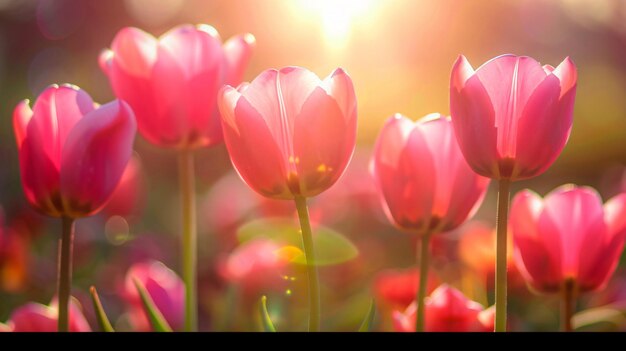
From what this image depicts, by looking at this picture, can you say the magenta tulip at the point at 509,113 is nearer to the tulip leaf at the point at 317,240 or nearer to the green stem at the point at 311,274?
the green stem at the point at 311,274

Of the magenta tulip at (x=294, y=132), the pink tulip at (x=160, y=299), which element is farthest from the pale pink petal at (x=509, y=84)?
the pink tulip at (x=160, y=299)

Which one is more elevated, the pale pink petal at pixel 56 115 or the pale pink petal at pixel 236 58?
the pale pink petal at pixel 236 58

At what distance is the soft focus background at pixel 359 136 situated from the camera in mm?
1329

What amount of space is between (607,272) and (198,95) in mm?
413

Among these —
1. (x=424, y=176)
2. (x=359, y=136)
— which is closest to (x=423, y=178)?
(x=424, y=176)

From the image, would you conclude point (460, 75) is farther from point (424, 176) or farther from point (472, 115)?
point (424, 176)

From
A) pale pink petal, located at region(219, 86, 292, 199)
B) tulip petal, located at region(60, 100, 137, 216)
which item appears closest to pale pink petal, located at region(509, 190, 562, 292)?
pale pink petal, located at region(219, 86, 292, 199)

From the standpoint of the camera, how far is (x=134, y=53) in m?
0.77

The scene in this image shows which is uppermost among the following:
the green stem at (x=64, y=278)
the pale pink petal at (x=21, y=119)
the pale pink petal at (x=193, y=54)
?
the pale pink petal at (x=193, y=54)

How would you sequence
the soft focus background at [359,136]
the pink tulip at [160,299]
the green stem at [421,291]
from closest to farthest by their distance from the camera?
the green stem at [421,291] < the pink tulip at [160,299] < the soft focus background at [359,136]

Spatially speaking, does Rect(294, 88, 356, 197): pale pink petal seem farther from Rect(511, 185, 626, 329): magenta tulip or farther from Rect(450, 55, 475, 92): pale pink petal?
Rect(511, 185, 626, 329): magenta tulip

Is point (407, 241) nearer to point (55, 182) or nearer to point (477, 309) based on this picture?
point (477, 309)

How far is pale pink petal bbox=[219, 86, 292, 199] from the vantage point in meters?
0.57

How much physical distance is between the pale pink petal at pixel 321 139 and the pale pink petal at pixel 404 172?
0.33ft
